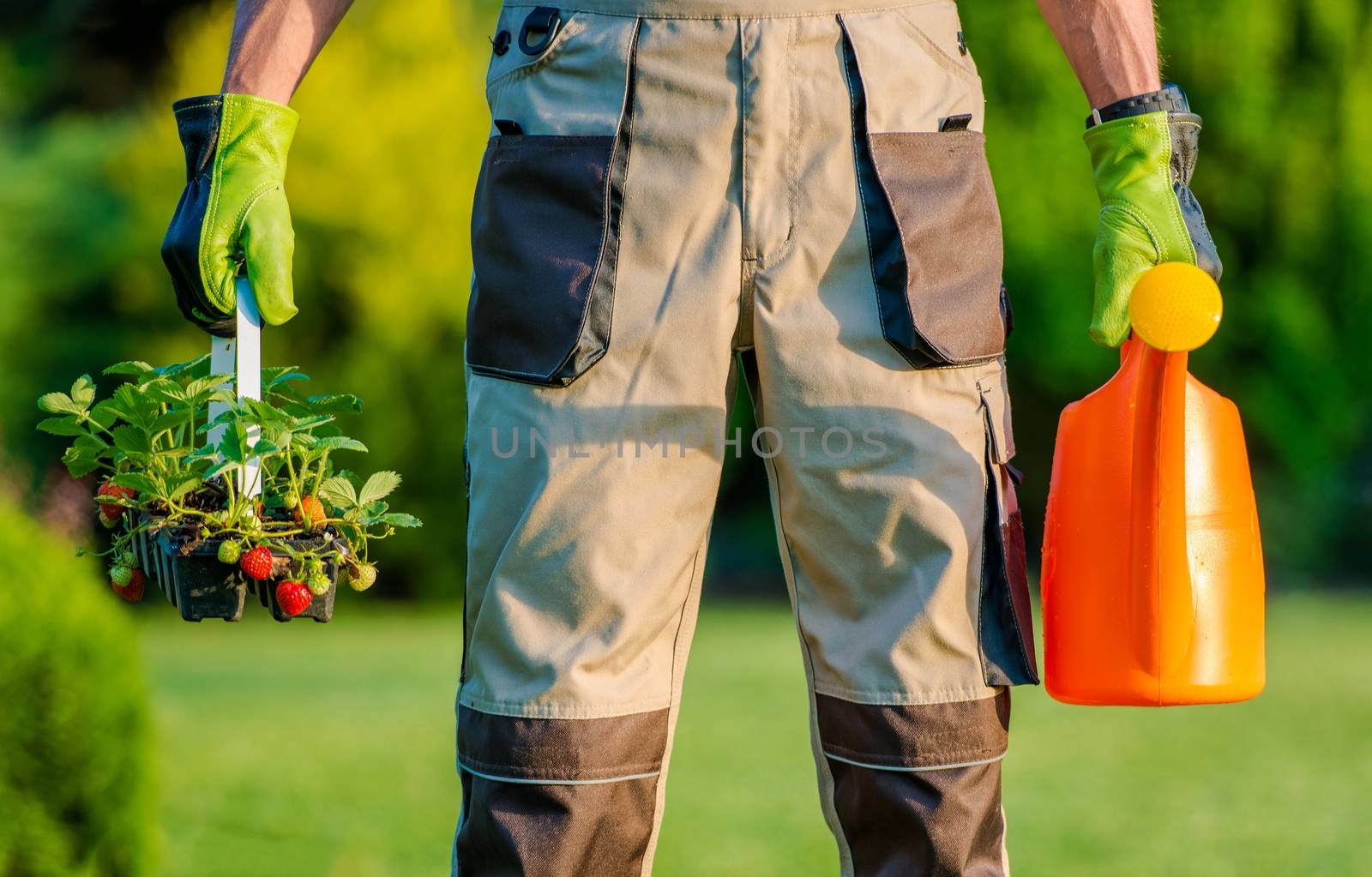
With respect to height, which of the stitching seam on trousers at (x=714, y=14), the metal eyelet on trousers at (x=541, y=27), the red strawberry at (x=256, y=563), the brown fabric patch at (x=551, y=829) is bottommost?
the brown fabric patch at (x=551, y=829)

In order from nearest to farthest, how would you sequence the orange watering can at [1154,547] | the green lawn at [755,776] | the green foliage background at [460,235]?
the orange watering can at [1154,547]
the green lawn at [755,776]
the green foliage background at [460,235]

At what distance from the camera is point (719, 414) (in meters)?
1.70

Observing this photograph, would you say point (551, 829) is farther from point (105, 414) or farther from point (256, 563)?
point (105, 414)

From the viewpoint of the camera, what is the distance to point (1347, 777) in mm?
4809

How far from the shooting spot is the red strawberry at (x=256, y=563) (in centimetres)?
168

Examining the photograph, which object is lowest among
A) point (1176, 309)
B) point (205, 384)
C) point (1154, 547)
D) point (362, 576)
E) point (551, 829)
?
point (551, 829)

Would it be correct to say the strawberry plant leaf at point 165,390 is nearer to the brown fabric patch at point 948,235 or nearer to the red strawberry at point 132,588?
the red strawberry at point 132,588

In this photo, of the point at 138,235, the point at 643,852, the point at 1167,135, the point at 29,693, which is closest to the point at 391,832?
the point at 29,693

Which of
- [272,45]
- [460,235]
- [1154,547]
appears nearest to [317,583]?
[272,45]

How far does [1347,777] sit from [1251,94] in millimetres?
5448

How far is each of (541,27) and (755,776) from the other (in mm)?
3628

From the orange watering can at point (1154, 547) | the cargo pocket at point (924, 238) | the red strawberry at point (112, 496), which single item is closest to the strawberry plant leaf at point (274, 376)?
the red strawberry at point (112, 496)

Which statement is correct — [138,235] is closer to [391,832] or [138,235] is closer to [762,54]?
[391,832]

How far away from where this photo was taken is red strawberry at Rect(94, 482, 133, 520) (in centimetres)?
183
